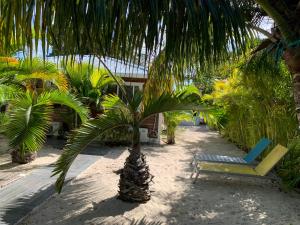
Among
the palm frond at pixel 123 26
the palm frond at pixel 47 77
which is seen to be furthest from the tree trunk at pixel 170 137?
the palm frond at pixel 123 26

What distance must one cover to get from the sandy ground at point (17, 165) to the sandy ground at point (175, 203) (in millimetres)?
1368

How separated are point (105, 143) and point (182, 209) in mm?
8428

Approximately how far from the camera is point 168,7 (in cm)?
322

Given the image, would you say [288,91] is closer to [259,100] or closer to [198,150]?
[259,100]

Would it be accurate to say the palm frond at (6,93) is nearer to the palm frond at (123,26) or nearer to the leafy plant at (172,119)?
the palm frond at (123,26)

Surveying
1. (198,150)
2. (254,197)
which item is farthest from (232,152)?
(254,197)

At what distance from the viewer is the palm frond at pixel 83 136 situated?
628 centimetres

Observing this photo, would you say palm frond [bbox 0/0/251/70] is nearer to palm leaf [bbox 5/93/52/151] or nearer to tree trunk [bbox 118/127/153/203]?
tree trunk [bbox 118/127/153/203]

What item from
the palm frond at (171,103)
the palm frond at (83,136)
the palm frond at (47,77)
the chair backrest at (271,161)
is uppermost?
the palm frond at (47,77)

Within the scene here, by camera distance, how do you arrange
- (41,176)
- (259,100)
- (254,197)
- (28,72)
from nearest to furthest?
(254,197) → (41,176) → (28,72) → (259,100)

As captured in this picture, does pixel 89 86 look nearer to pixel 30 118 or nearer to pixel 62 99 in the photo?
pixel 62 99

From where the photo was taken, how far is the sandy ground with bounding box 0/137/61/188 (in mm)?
8742

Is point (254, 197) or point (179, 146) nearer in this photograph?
point (254, 197)

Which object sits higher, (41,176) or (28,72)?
(28,72)
